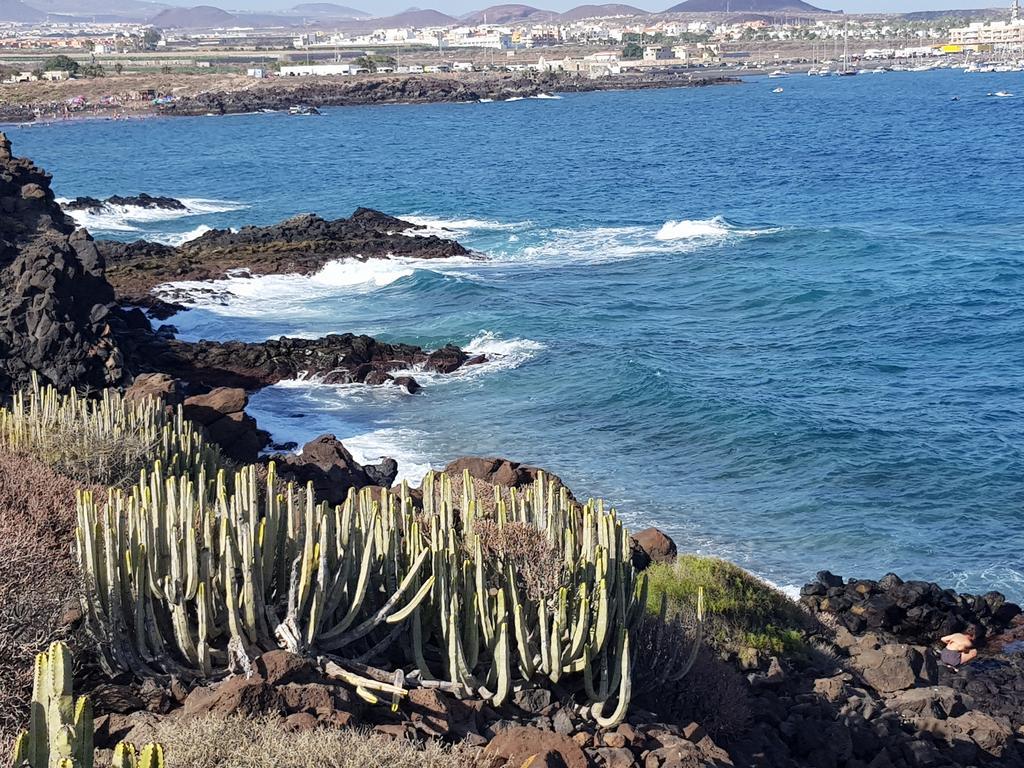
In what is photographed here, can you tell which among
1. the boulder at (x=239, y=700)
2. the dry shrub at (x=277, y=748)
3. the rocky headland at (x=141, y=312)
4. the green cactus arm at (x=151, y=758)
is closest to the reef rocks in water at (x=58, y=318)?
the rocky headland at (x=141, y=312)

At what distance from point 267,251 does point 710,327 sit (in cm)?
1741

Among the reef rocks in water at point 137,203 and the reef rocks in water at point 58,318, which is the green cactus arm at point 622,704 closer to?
the reef rocks in water at point 58,318

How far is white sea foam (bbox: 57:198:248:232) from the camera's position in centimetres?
5206

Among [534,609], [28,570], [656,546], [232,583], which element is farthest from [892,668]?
[28,570]

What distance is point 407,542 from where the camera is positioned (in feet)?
30.6

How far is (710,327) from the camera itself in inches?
1303

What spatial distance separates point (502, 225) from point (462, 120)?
6989cm

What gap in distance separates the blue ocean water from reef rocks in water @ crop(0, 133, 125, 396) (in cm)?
359

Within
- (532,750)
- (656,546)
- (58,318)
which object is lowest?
(656,546)

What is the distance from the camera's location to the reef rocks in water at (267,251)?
126ft

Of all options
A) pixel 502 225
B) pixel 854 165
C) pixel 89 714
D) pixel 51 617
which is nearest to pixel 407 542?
pixel 51 617

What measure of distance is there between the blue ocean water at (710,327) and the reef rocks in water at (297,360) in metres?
0.78

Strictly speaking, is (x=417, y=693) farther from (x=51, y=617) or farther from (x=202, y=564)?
(x=51, y=617)

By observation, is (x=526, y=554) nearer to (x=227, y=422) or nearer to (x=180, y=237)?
(x=227, y=422)
